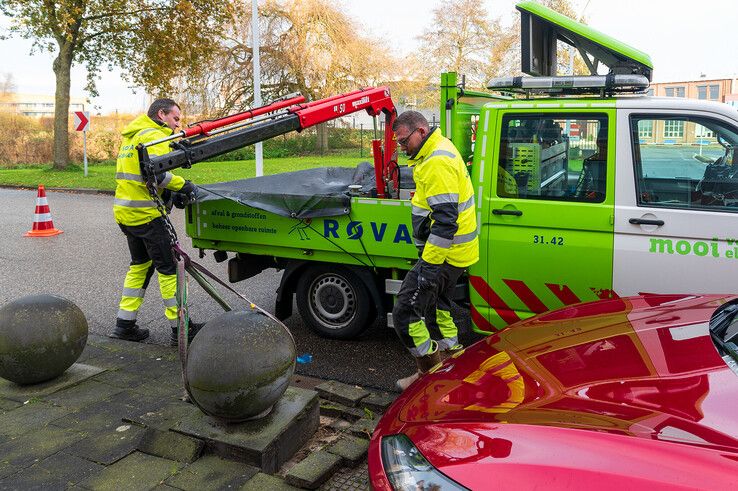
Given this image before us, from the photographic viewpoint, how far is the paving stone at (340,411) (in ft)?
13.8

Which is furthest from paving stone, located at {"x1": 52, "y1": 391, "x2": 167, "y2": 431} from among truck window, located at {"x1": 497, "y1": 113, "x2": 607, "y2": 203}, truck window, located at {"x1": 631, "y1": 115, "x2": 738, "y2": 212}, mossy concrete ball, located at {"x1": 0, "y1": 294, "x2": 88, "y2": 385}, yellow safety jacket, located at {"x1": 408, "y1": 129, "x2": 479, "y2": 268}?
truck window, located at {"x1": 631, "y1": 115, "x2": 738, "y2": 212}

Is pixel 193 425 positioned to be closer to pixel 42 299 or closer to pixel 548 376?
pixel 42 299

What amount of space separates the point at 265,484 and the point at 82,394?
1931 millimetres

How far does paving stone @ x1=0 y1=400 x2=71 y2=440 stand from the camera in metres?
4.04

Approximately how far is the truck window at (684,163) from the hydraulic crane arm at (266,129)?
2447 mm

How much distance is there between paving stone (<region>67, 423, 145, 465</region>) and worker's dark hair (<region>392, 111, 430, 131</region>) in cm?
257

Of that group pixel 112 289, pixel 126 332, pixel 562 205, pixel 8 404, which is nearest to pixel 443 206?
pixel 562 205

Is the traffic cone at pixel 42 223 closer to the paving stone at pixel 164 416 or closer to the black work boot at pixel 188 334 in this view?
the black work boot at pixel 188 334

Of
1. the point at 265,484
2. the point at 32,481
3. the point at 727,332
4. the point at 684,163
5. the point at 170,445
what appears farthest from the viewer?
the point at 684,163

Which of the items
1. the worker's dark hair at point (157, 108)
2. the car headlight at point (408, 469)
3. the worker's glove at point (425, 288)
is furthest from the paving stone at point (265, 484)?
the worker's dark hair at point (157, 108)

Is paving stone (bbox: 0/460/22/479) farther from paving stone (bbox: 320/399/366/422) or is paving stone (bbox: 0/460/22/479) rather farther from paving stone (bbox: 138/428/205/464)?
paving stone (bbox: 320/399/366/422)

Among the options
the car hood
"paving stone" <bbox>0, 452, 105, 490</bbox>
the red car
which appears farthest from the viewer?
"paving stone" <bbox>0, 452, 105, 490</bbox>

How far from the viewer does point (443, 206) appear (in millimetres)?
4297

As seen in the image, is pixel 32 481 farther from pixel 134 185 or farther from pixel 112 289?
pixel 112 289
